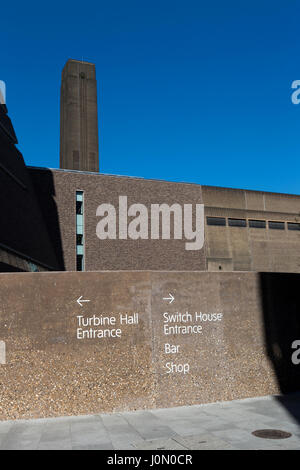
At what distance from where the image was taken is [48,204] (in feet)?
113

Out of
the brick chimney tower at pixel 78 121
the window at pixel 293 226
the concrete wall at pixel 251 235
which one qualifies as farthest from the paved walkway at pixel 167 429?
the brick chimney tower at pixel 78 121

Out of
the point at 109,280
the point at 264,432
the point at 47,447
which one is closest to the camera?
the point at 47,447

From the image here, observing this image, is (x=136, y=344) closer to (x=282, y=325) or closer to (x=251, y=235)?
(x=282, y=325)

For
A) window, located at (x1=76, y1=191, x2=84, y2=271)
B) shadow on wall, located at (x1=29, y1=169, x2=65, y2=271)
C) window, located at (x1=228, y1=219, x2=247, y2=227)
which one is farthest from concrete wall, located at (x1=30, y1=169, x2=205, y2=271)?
window, located at (x1=228, y1=219, x2=247, y2=227)

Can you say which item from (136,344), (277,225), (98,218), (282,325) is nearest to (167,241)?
(98,218)

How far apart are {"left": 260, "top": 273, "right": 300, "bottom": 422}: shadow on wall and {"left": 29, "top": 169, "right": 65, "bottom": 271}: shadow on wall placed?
942 inches

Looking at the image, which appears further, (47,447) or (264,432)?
(264,432)

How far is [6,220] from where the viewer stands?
18859 millimetres

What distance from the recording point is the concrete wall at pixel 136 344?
979cm

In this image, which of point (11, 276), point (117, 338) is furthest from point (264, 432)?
point (11, 276)

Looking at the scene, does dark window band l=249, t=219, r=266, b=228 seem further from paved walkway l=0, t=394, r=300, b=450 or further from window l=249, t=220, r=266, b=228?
paved walkway l=0, t=394, r=300, b=450

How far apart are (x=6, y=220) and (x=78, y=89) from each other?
204ft

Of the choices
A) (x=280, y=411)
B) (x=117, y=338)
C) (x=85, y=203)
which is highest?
(x=85, y=203)

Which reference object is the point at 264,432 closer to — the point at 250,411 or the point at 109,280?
the point at 250,411
